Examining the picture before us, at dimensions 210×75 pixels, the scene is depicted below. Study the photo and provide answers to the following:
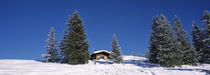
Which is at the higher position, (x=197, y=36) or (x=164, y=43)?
(x=197, y=36)

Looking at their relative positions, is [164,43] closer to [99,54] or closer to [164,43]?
[164,43]

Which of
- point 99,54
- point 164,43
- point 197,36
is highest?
point 197,36

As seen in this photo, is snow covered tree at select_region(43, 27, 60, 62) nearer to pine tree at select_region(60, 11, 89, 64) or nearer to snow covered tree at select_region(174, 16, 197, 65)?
pine tree at select_region(60, 11, 89, 64)

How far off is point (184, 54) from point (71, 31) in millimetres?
23049

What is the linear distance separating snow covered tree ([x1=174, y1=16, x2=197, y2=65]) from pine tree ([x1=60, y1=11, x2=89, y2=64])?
56.7 ft

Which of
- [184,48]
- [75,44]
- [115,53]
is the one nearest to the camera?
[75,44]

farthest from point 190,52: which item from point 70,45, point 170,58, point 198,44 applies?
point 70,45

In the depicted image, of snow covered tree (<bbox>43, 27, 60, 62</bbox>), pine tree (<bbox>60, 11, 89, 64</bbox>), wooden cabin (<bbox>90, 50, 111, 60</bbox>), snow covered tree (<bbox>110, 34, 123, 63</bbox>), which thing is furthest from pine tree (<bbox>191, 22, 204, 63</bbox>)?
snow covered tree (<bbox>43, 27, 60, 62</bbox>)

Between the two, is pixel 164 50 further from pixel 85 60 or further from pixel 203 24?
pixel 85 60

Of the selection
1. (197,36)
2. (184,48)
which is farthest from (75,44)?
(197,36)

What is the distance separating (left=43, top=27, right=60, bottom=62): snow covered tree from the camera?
966 inches

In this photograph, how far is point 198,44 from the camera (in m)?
31.4

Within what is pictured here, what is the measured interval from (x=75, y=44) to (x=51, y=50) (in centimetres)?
875

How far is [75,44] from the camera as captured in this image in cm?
1972
